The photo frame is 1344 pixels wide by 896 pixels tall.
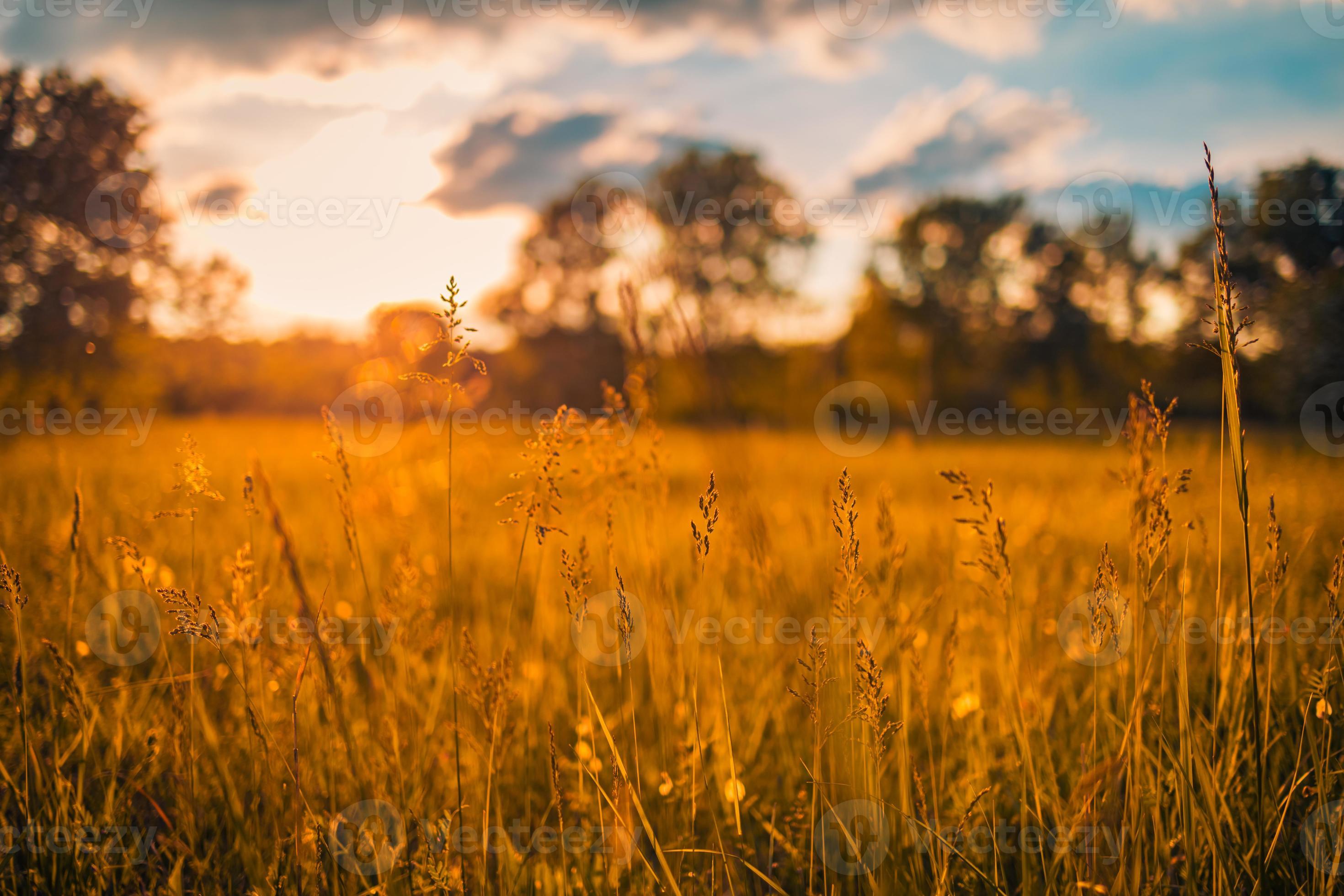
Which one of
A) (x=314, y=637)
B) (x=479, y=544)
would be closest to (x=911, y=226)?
(x=479, y=544)

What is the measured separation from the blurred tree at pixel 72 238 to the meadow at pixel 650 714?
2172 mm

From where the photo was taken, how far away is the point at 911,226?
126 feet

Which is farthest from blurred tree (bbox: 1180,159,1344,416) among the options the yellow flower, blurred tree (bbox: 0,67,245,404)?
blurred tree (bbox: 0,67,245,404)

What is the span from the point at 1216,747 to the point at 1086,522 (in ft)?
16.6

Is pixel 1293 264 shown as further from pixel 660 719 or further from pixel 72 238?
pixel 72 238

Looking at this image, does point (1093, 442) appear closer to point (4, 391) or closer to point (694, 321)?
point (694, 321)

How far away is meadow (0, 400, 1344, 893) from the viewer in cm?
112

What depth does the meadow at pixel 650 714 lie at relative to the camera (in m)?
1.12

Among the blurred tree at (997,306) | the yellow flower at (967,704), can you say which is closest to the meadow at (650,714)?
the yellow flower at (967,704)

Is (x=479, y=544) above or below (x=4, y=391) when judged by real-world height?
below

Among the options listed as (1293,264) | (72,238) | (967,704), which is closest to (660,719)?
(967,704)

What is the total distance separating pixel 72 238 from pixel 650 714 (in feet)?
18.0

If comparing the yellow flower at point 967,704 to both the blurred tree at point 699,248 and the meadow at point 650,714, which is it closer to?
the meadow at point 650,714

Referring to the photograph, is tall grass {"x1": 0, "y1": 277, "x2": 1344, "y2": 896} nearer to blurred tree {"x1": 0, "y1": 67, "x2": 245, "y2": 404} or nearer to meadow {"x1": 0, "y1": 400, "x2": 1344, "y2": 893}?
meadow {"x1": 0, "y1": 400, "x2": 1344, "y2": 893}
